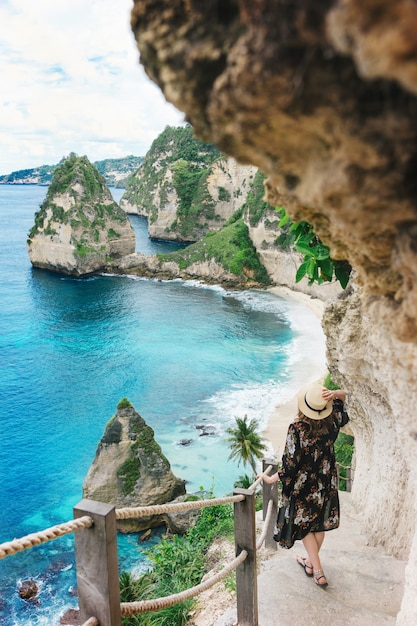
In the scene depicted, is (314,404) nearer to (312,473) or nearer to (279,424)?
(312,473)

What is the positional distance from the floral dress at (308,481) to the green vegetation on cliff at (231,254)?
45130 mm

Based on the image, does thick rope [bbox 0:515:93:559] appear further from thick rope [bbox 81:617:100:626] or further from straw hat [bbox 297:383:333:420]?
straw hat [bbox 297:383:333:420]

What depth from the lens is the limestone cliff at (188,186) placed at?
2628 inches

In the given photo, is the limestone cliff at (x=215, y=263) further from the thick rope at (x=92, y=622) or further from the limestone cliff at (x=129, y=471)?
the thick rope at (x=92, y=622)

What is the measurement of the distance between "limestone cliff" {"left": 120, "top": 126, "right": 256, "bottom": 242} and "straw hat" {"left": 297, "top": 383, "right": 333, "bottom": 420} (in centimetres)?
5618

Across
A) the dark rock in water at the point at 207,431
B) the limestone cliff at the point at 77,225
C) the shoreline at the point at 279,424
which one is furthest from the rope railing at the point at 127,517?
the limestone cliff at the point at 77,225

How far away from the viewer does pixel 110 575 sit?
279 centimetres

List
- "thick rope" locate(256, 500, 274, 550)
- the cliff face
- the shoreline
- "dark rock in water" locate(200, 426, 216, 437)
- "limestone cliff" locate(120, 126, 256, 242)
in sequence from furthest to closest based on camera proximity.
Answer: "limestone cliff" locate(120, 126, 256, 242) → "dark rock in water" locate(200, 426, 216, 437) → the shoreline → "thick rope" locate(256, 500, 274, 550) → the cliff face

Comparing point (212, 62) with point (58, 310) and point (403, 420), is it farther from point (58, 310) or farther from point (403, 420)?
point (58, 310)

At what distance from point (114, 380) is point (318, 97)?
29.7 meters

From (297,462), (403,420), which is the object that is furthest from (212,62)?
(297,462)

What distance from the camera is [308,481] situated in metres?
4.94

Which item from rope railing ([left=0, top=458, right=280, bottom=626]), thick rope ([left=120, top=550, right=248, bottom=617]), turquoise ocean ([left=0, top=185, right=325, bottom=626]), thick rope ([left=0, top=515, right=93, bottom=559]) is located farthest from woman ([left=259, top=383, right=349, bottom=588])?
turquoise ocean ([left=0, top=185, right=325, bottom=626])

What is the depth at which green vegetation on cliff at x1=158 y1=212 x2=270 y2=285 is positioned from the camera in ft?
165
